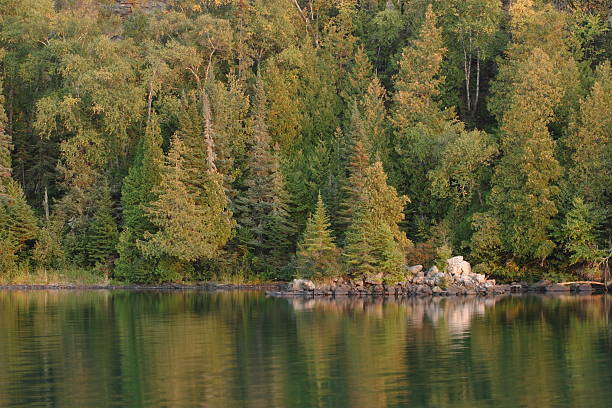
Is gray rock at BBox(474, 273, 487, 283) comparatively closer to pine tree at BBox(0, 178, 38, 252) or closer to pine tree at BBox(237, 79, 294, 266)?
pine tree at BBox(237, 79, 294, 266)

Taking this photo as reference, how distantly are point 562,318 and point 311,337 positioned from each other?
1197 cm

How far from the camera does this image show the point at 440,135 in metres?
73.5

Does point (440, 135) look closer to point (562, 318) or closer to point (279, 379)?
point (562, 318)

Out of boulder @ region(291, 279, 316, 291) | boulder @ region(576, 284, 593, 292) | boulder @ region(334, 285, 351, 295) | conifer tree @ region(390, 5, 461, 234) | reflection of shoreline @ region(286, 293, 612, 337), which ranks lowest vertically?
reflection of shoreline @ region(286, 293, 612, 337)

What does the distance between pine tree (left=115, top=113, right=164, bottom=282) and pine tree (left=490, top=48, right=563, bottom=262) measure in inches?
933

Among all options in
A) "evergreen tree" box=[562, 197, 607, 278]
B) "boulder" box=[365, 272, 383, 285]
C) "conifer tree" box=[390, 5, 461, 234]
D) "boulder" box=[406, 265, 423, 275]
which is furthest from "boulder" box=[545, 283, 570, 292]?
"conifer tree" box=[390, 5, 461, 234]

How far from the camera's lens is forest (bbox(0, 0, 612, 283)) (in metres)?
66.7

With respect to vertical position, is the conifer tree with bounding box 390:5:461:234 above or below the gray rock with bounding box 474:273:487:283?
above

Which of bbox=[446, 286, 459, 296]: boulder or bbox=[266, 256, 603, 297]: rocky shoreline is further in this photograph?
bbox=[266, 256, 603, 297]: rocky shoreline

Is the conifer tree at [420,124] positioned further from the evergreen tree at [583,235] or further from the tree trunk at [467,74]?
the evergreen tree at [583,235]

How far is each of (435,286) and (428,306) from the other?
8.46 m

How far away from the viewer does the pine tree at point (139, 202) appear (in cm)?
7581

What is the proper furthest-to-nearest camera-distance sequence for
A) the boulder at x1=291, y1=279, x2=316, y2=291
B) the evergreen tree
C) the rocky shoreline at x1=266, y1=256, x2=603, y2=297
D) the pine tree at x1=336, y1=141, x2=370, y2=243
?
the pine tree at x1=336, y1=141, x2=370, y2=243 → the boulder at x1=291, y1=279, x2=316, y2=291 → the evergreen tree → the rocky shoreline at x1=266, y1=256, x2=603, y2=297

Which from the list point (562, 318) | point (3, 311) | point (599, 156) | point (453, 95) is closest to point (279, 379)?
point (562, 318)
